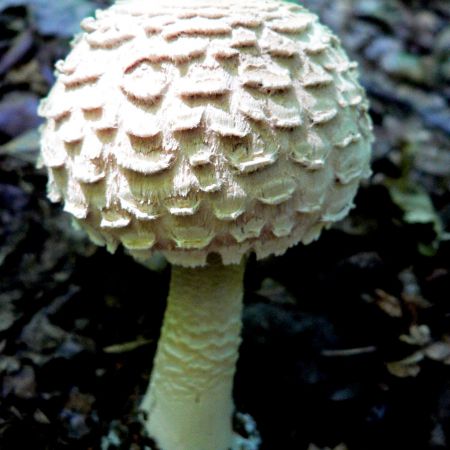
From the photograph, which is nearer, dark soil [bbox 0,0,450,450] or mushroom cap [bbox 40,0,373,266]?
mushroom cap [bbox 40,0,373,266]

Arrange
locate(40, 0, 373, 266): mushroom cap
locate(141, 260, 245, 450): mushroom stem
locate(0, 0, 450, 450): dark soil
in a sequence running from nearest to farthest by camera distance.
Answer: locate(40, 0, 373, 266): mushroom cap, locate(141, 260, 245, 450): mushroom stem, locate(0, 0, 450, 450): dark soil

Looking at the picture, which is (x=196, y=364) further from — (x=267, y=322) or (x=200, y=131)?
(x=200, y=131)

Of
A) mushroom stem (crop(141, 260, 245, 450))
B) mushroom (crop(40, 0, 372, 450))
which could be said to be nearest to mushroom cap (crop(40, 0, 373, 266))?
mushroom (crop(40, 0, 372, 450))

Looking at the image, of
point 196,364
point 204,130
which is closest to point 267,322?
point 196,364

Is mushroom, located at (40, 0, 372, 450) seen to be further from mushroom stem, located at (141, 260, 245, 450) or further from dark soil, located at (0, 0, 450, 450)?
dark soil, located at (0, 0, 450, 450)

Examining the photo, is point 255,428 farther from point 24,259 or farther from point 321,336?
point 24,259

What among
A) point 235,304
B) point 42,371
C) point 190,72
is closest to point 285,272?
point 235,304
